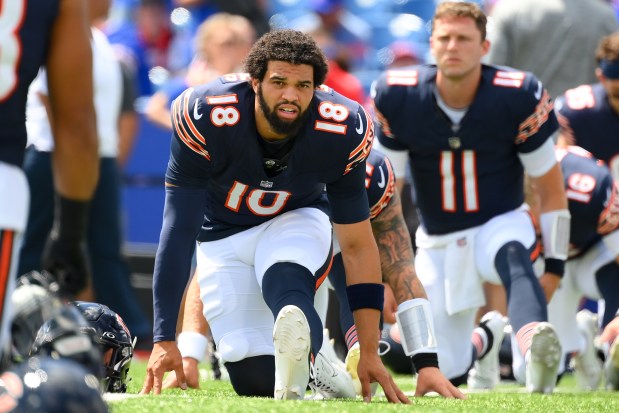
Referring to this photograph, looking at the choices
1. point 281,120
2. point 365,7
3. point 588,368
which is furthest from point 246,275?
point 365,7

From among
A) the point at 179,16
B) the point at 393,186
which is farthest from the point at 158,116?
the point at 393,186

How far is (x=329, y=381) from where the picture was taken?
448 centimetres

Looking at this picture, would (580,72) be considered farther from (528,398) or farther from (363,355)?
Answer: (363,355)

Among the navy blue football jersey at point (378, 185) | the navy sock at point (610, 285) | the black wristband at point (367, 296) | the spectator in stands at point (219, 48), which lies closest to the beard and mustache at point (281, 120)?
the black wristband at point (367, 296)

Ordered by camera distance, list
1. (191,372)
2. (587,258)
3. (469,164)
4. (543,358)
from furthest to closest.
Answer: (587,258)
(469,164)
(543,358)
(191,372)

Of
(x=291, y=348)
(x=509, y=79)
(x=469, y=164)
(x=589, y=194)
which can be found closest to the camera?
(x=291, y=348)

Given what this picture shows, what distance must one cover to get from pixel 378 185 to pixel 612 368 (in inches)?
63.2

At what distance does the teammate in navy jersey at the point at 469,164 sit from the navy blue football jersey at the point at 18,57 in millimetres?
3035

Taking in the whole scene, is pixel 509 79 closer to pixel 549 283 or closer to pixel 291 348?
pixel 549 283

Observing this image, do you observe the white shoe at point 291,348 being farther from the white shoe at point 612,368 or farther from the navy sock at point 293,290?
the white shoe at point 612,368

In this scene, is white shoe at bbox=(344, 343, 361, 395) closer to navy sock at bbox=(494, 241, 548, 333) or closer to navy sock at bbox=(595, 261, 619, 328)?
navy sock at bbox=(494, 241, 548, 333)

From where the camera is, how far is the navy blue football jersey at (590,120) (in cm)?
637

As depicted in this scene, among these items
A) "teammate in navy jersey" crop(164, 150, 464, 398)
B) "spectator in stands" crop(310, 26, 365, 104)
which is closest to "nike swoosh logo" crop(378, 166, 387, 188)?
"teammate in navy jersey" crop(164, 150, 464, 398)

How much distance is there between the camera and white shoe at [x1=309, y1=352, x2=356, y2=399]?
447cm
